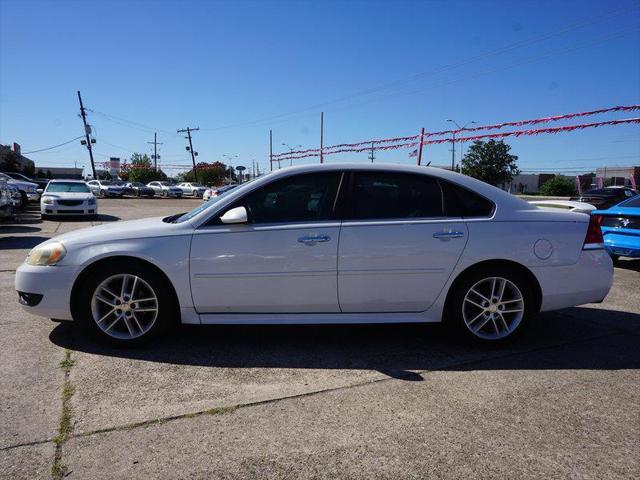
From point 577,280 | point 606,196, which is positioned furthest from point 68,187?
point 606,196

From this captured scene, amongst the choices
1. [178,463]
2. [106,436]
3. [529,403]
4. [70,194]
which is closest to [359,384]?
[529,403]

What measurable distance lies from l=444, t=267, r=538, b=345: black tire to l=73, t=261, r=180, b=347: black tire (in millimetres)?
2277

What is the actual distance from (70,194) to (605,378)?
17.0 metres

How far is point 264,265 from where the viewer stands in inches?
155

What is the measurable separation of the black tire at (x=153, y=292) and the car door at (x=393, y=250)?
4.57 ft

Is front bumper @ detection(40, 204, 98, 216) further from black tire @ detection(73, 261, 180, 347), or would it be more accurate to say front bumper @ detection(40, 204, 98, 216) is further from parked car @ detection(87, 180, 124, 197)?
parked car @ detection(87, 180, 124, 197)

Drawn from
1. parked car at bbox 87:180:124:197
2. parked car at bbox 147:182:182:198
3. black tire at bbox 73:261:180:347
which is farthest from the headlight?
parked car at bbox 147:182:182:198

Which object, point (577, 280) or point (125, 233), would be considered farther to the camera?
point (577, 280)

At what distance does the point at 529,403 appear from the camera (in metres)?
3.21

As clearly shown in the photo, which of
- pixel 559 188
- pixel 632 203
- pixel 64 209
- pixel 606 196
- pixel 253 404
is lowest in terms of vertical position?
pixel 253 404

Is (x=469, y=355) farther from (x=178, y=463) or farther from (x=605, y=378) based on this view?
(x=178, y=463)

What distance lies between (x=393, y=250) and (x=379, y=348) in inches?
33.8

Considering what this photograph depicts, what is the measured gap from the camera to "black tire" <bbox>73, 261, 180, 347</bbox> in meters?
3.98

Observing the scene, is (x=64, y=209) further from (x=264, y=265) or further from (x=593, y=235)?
(x=593, y=235)
